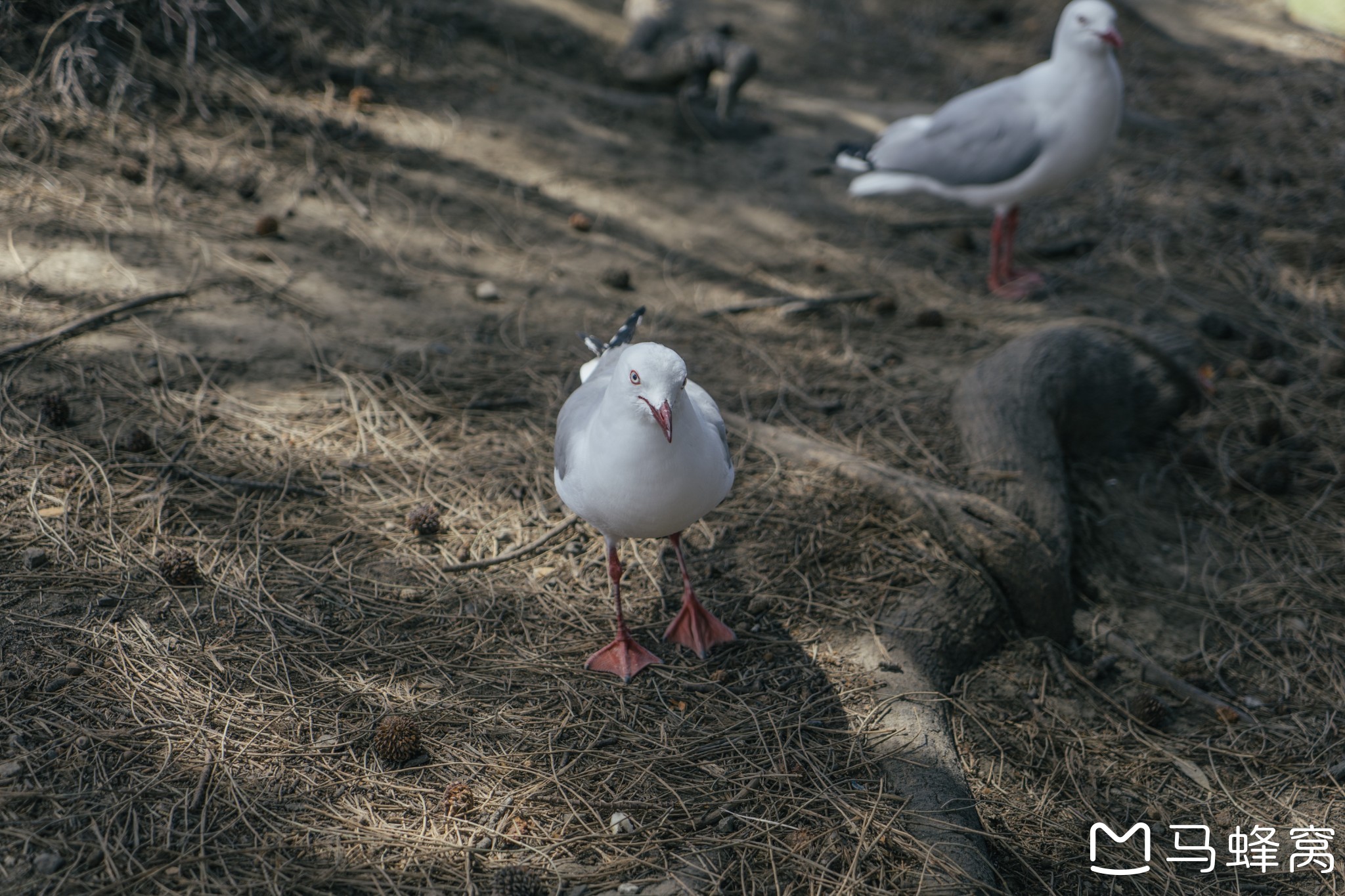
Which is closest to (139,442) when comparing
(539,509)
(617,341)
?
(539,509)

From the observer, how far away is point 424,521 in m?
3.59

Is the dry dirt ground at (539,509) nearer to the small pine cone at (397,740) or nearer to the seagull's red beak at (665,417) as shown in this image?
the small pine cone at (397,740)

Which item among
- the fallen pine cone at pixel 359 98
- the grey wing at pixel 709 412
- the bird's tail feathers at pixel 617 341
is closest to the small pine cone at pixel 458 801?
the grey wing at pixel 709 412

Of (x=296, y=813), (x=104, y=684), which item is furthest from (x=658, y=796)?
(x=104, y=684)

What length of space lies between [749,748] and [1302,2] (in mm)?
11176

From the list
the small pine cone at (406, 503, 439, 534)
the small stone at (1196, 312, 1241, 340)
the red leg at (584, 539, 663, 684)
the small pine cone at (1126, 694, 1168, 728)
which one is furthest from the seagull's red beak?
the small stone at (1196, 312, 1241, 340)

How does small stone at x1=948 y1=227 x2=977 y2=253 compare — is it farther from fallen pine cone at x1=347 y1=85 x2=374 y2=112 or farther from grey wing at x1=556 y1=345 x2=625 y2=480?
fallen pine cone at x1=347 y1=85 x2=374 y2=112

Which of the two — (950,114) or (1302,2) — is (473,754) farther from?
(1302,2)

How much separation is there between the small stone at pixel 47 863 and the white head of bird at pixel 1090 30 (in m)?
5.98

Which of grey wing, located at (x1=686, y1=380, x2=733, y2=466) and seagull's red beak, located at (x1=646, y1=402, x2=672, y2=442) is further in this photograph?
grey wing, located at (x1=686, y1=380, x2=733, y2=466)

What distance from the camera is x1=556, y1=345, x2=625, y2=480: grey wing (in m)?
3.10

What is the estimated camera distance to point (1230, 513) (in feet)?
14.5

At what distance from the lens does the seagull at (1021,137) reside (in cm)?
554

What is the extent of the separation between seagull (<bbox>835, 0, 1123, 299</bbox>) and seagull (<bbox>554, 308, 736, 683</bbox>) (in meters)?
3.38
